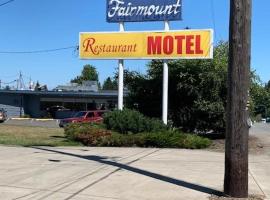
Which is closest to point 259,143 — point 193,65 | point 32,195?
point 193,65

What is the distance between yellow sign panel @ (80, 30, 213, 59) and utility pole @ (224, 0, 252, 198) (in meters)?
13.9

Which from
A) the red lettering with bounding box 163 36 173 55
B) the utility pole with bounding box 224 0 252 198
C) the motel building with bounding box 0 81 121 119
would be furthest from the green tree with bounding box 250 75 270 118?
the motel building with bounding box 0 81 121 119

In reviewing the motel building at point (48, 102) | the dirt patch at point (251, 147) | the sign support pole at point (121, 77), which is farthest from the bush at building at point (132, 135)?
the motel building at point (48, 102)

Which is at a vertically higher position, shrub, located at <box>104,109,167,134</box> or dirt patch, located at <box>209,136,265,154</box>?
shrub, located at <box>104,109,167,134</box>

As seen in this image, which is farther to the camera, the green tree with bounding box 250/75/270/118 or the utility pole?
the green tree with bounding box 250/75/270/118

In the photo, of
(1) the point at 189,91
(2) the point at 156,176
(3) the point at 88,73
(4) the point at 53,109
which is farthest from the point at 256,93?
(3) the point at 88,73

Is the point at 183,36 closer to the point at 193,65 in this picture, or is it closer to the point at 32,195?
the point at 193,65

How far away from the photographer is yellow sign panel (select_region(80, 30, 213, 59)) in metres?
24.1

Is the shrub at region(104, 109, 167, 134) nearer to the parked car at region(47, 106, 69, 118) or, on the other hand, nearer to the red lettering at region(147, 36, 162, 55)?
the red lettering at region(147, 36, 162, 55)

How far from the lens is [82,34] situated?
26.3 m

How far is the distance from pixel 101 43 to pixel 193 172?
45.2ft

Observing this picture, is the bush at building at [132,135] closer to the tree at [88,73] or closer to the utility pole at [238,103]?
the utility pole at [238,103]

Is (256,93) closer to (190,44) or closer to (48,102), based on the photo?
(190,44)

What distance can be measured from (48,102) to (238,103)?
2439 inches
